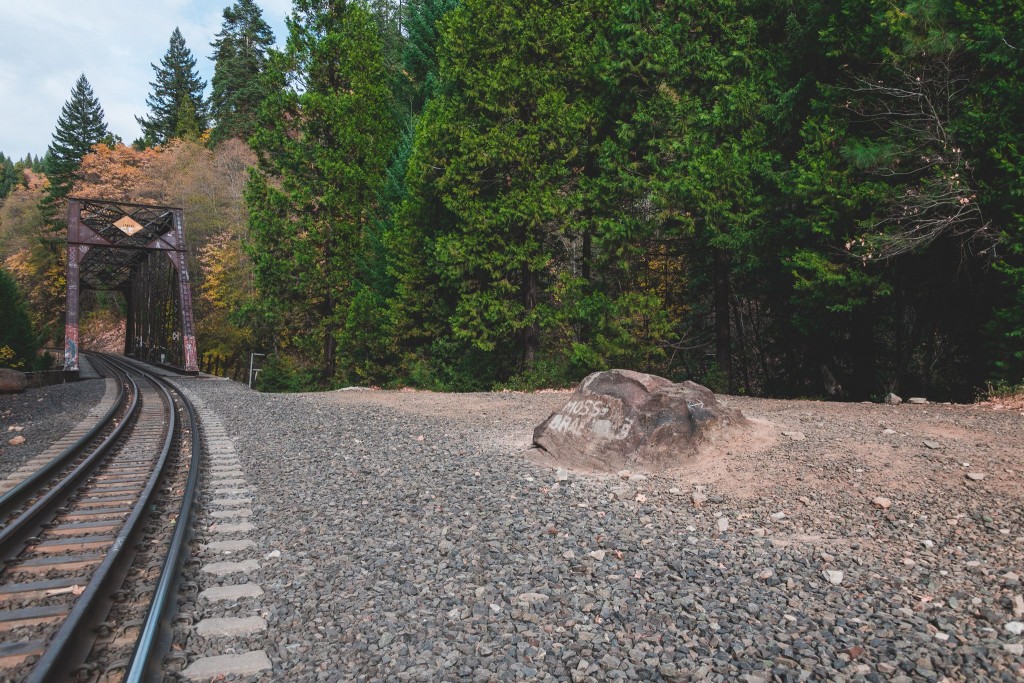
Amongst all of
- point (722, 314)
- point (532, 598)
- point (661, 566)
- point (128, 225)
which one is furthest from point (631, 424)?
point (128, 225)

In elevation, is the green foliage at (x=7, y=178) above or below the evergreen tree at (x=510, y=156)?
above

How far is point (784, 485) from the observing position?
5.46m

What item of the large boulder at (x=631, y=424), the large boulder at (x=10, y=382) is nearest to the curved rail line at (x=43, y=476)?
the large boulder at (x=631, y=424)

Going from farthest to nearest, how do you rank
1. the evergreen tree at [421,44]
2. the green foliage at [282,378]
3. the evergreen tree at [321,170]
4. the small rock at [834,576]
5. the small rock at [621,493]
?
1. the green foliage at [282,378]
2. the evergreen tree at [421,44]
3. the evergreen tree at [321,170]
4. the small rock at [621,493]
5. the small rock at [834,576]

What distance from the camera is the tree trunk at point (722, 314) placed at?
13973mm

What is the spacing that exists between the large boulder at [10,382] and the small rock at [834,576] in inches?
794

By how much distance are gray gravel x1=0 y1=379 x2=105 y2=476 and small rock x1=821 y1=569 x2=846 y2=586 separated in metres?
8.79

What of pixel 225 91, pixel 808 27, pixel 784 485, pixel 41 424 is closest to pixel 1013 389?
pixel 784 485

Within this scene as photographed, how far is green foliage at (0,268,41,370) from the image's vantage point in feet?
70.5

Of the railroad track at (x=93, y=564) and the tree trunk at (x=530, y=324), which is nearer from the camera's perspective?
the railroad track at (x=93, y=564)

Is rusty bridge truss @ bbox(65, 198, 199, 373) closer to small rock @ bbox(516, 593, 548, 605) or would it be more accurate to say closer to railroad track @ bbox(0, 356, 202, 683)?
railroad track @ bbox(0, 356, 202, 683)

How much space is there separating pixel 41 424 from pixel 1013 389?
16967 mm

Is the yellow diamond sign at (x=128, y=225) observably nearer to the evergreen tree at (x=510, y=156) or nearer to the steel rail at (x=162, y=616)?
the evergreen tree at (x=510, y=156)

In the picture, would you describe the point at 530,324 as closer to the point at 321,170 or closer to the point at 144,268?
the point at 321,170
